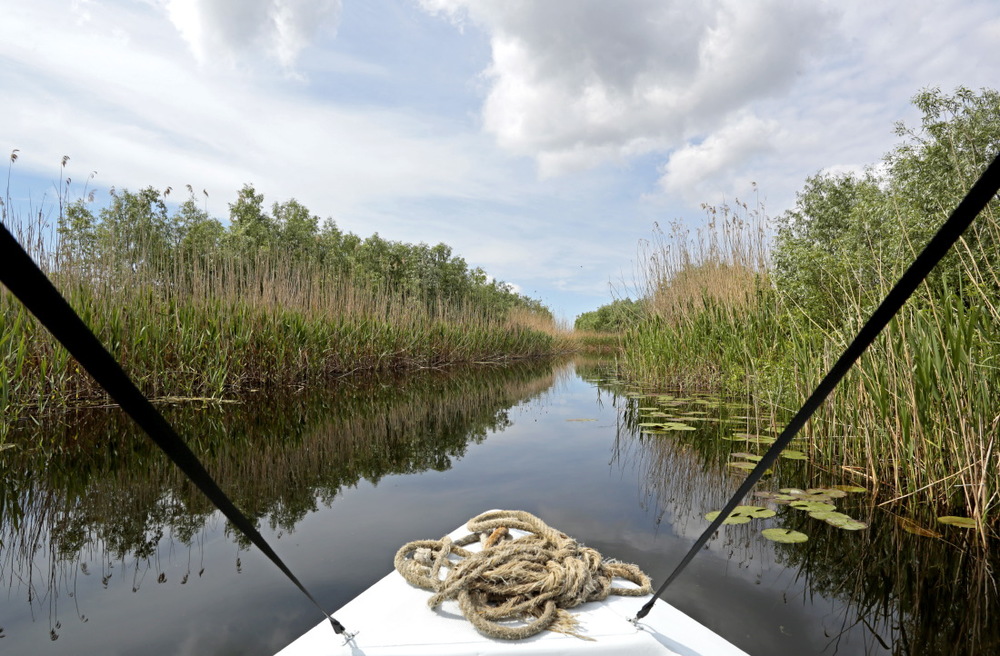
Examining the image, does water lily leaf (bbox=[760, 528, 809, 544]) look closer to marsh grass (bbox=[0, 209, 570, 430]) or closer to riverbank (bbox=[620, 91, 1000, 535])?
riverbank (bbox=[620, 91, 1000, 535])

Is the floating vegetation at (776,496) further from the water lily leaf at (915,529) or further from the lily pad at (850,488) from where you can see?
the water lily leaf at (915,529)

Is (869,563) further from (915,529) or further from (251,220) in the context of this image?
(251,220)

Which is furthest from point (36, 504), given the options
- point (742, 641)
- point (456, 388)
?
point (456, 388)

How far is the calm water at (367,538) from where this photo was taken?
173 centimetres

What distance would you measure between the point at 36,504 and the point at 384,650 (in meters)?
2.92

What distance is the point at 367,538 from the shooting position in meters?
2.56

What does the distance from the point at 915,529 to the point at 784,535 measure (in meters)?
0.71

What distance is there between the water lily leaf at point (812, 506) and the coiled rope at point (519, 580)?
151cm

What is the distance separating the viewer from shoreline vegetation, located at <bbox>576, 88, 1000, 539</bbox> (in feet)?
7.83

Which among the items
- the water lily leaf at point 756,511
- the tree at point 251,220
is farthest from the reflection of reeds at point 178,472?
the tree at point 251,220

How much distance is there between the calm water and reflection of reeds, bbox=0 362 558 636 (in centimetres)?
2

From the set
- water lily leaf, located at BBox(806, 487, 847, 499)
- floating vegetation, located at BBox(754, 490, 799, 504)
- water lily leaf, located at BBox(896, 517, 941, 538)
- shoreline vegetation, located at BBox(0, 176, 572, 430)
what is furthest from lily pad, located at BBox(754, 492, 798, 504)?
shoreline vegetation, located at BBox(0, 176, 572, 430)

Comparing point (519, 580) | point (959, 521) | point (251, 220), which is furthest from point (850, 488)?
point (251, 220)

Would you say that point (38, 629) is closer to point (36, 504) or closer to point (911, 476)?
point (36, 504)
